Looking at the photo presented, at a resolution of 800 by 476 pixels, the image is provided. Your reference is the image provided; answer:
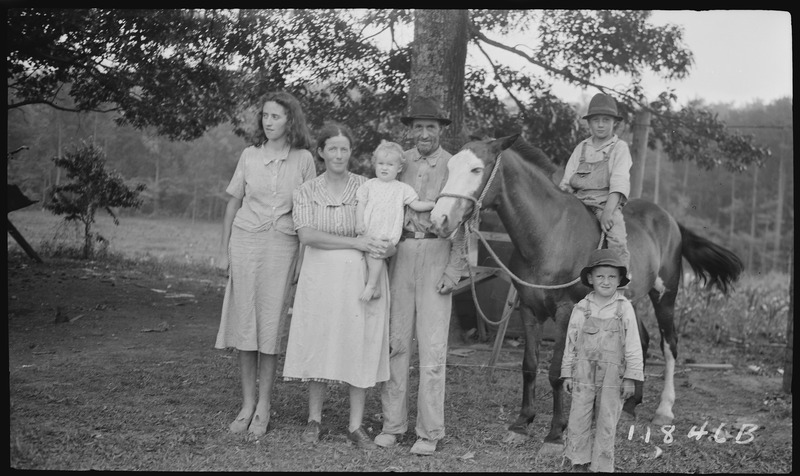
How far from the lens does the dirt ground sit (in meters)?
4.05

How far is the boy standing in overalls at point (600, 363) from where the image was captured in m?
3.84

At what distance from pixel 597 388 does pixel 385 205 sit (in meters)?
A: 1.67

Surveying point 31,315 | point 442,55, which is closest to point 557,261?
point 442,55

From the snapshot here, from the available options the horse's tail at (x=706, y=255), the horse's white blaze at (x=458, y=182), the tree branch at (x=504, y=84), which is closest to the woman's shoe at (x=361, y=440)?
the horse's white blaze at (x=458, y=182)

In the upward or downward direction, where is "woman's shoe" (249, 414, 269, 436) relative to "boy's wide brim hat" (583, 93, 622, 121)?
downward

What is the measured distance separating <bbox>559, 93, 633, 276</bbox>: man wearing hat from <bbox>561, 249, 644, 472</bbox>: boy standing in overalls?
0.96 metres

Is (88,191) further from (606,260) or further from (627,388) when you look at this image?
(627,388)

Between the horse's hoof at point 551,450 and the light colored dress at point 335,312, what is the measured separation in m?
1.22

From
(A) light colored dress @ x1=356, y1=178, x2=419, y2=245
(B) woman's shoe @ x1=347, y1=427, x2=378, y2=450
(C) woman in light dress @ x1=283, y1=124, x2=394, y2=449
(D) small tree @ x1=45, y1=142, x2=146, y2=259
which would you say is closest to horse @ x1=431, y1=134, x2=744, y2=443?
(A) light colored dress @ x1=356, y1=178, x2=419, y2=245

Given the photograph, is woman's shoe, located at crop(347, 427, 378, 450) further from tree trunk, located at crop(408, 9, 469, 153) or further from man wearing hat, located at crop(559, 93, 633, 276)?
tree trunk, located at crop(408, 9, 469, 153)

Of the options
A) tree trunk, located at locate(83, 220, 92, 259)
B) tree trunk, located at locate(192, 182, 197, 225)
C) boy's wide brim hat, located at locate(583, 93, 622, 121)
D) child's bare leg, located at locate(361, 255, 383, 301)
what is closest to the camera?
child's bare leg, located at locate(361, 255, 383, 301)

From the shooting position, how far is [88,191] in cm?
827

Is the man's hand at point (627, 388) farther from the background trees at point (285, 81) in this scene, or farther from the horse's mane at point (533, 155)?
the background trees at point (285, 81)

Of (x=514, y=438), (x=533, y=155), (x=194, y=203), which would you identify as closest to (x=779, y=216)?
(x=194, y=203)
